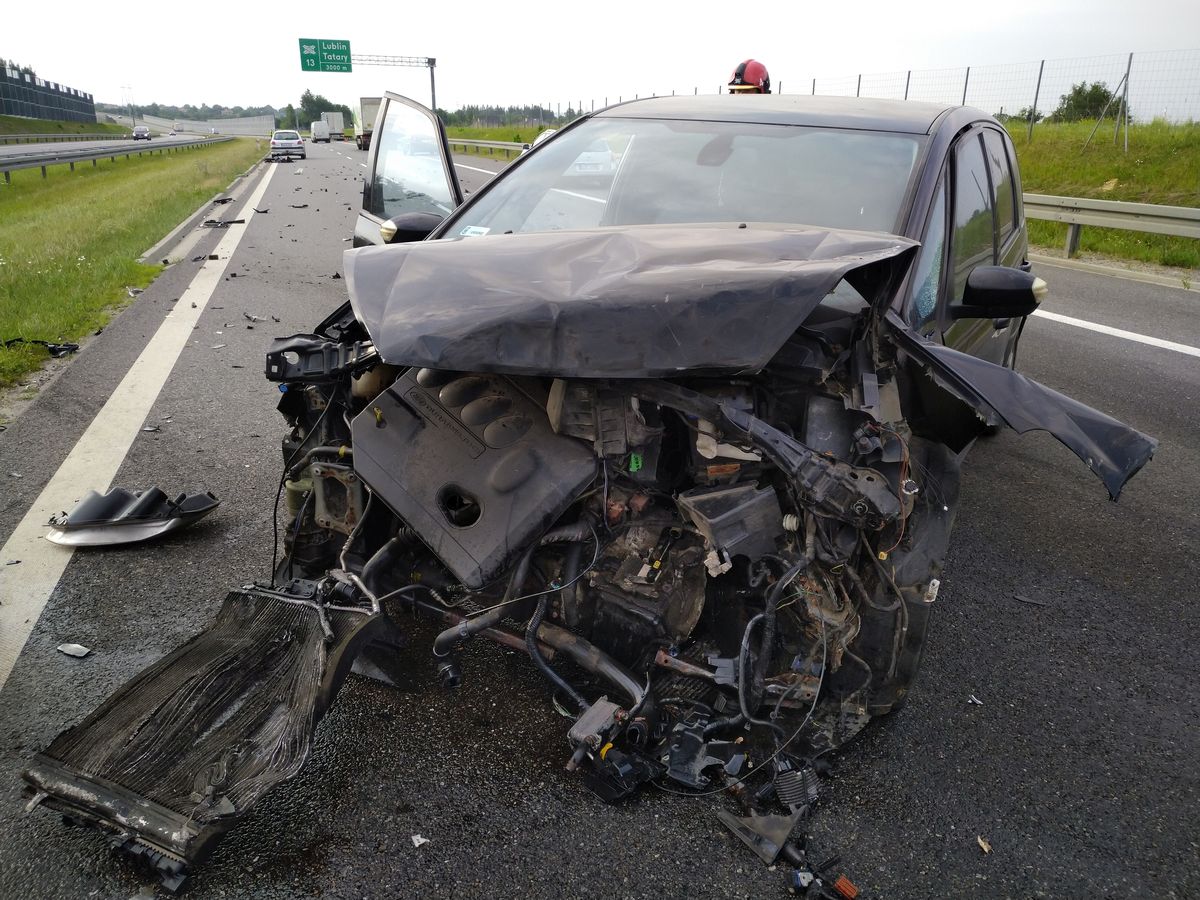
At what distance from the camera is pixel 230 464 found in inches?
174

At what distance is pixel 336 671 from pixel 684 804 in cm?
100

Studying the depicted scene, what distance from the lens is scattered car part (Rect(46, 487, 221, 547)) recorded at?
3.55 m

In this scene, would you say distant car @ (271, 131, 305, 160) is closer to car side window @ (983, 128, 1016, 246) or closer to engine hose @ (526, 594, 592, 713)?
car side window @ (983, 128, 1016, 246)

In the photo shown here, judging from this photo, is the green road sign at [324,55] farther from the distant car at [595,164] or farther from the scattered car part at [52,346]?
the distant car at [595,164]

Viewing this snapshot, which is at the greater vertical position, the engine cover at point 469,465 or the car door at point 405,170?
the car door at point 405,170

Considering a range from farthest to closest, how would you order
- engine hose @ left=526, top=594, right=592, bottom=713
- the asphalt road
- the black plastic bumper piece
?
engine hose @ left=526, top=594, right=592, bottom=713 → the asphalt road → the black plastic bumper piece

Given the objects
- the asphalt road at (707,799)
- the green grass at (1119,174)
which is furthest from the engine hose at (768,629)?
the green grass at (1119,174)

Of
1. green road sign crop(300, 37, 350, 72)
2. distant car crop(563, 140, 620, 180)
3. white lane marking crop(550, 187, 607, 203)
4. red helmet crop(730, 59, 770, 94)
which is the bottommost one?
white lane marking crop(550, 187, 607, 203)

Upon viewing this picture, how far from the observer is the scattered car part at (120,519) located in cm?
355

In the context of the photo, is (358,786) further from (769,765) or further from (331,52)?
(331,52)

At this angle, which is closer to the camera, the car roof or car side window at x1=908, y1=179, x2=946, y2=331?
car side window at x1=908, y1=179, x2=946, y2=331

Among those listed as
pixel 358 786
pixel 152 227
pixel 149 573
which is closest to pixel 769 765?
pixel 358 786

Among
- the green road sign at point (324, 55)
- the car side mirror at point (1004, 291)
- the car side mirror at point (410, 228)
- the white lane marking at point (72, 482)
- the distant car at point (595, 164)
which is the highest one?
the green road sign at point (324, 55)

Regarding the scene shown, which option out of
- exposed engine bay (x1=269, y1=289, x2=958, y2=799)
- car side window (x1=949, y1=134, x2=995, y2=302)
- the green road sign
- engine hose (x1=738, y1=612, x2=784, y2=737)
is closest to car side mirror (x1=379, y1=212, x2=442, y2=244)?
exposed engine bay (x1=269, y1=289, x2=958, y2=799)
